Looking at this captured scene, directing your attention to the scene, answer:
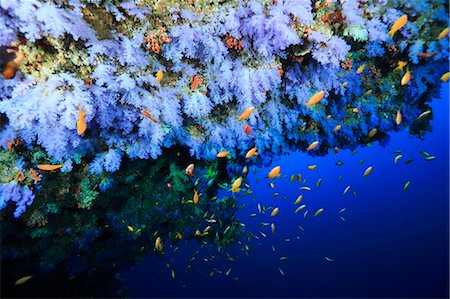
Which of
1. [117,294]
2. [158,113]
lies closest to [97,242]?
[117,294]

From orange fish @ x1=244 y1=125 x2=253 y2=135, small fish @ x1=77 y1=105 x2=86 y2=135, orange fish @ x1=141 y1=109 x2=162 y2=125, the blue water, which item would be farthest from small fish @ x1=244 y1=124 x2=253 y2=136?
the blue water

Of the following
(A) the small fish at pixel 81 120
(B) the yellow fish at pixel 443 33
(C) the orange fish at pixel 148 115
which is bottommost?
(A) the small fish at pixel 81 120

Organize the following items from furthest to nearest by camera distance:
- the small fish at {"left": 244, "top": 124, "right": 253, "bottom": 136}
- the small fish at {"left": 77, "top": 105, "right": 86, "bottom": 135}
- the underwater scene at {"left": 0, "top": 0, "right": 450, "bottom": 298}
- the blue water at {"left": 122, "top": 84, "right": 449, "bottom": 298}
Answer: the blue water at {"left": 122, "top": 84, "right": 449, "bottom": 298}, the small fish at {"left": 244, "top": 124, "right": 253, "bottom": 136}, the underwater scene at {"left": 0, "top": 0, "right": 450, "bottom": 298}, the small fish at {"left": 77, "top": 105, "right": 86, "bottom": 135}

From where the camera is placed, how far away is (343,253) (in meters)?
29.6

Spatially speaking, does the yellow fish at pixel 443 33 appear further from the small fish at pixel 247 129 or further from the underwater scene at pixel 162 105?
the small fish at pixel 247 129

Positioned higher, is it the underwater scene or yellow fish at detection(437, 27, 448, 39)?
yellow fish at detection(437, 27, 448, 39)

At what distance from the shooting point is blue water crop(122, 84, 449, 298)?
22703 millimetres

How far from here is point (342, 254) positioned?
97.0 ft

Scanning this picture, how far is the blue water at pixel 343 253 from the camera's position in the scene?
74.5ft

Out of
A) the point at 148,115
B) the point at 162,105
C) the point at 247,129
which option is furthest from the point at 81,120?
the point at 247,129

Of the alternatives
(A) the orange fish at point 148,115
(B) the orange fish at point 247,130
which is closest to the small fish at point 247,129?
(B) the orange fish at point 247,130

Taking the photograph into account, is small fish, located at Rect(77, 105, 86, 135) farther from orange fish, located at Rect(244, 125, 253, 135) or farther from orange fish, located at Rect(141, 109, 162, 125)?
orange fish, located at Rect(244, 125, 253, 135)

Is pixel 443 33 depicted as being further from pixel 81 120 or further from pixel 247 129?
pixel 81 120

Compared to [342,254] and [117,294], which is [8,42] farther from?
[342,254]
